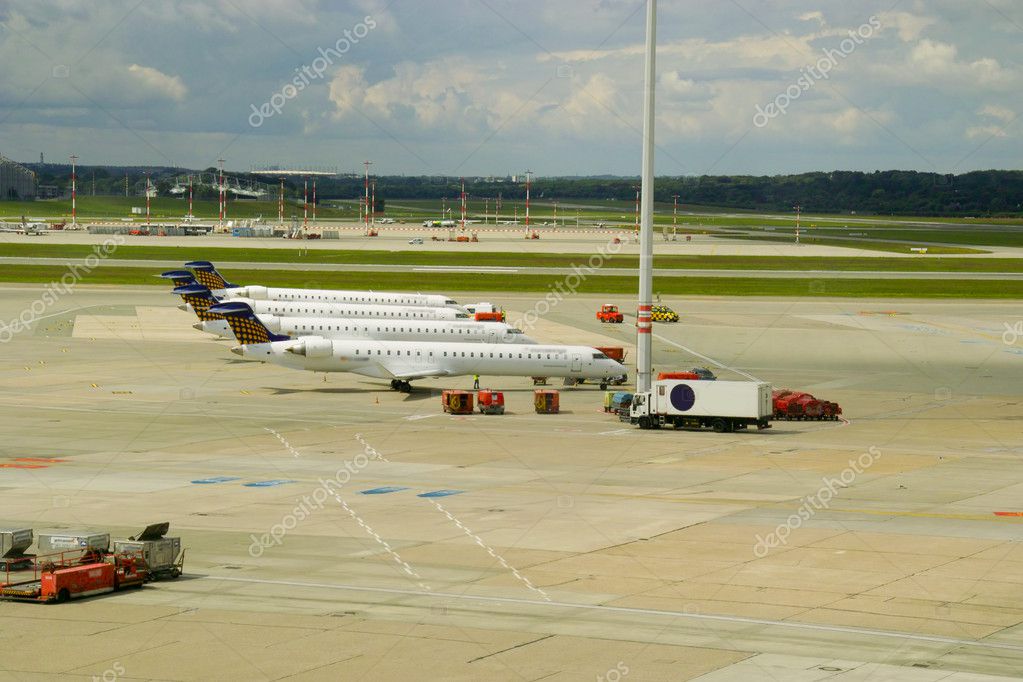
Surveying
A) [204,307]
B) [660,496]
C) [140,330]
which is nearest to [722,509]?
[660,496]

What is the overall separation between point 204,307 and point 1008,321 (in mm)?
79358

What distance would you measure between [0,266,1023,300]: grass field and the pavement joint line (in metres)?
113

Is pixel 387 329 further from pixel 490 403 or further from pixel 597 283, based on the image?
pixel 597 283

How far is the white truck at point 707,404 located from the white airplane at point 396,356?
14571 millimetres

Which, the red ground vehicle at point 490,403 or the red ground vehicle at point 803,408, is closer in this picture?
the red ground vehicle at point 803,408

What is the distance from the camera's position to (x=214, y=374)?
283ft

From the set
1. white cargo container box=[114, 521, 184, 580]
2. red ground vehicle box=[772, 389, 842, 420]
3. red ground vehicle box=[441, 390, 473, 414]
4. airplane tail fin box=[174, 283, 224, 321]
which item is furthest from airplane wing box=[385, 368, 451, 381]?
white cargo container box=[114, 521, 184, 580]

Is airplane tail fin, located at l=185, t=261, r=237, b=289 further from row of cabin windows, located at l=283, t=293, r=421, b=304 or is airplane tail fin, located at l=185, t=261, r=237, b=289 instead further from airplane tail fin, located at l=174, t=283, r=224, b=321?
airplane tail fin, located at l=174, t=283, r=224, b=321

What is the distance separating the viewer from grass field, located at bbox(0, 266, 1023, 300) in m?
152

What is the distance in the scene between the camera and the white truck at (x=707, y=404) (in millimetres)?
66875

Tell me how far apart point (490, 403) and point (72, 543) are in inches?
1538

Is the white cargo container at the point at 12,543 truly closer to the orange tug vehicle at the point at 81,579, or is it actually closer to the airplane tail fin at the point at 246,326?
the orange tug vehicle at the point at 81,579

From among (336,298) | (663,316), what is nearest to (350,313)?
(336,298)

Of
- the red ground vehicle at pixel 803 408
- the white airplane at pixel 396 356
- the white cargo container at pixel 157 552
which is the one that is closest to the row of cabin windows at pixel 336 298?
the white airplane at pixel 396 356
